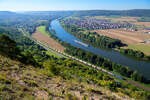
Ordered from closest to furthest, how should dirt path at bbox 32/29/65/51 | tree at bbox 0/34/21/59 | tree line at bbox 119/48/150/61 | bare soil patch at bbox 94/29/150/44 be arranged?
tree at bbox 0/34/21/59 → tree line at bbox 119/48/150/61 → dirt path at bbox 32/29/65/51 → bare soil patch at bbox 94/29/150/44

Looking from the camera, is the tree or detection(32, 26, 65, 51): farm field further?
detection(32, 26, 65, 51): farm field

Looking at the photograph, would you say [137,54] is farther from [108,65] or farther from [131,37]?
[131,37]

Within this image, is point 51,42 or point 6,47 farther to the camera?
point 51,42

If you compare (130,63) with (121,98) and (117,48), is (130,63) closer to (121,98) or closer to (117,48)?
(117,48)

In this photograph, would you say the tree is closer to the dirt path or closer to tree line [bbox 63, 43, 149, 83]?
tree line [bbox 63, 43, 149, 83]

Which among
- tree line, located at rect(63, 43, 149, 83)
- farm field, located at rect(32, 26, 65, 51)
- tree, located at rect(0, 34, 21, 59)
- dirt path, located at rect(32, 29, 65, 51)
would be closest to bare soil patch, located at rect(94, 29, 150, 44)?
tree line, located at rect(63, 43, 149, 83)

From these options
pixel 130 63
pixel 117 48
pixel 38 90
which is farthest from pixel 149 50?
pixel 38 90

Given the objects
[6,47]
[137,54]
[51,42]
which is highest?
[6,47]

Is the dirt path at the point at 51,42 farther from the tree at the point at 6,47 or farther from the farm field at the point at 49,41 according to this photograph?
the tree at the point at 6,47

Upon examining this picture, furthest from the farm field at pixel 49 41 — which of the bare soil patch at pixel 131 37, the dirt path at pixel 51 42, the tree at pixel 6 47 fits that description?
the bare soil patch at pixel 131 37

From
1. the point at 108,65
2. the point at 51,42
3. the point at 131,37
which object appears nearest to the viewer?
the point at 108,65

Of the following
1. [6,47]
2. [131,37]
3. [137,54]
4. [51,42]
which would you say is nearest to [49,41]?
[51,42]
